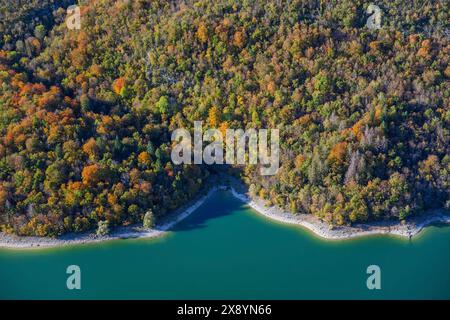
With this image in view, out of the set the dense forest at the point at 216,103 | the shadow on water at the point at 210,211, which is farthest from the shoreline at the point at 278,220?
the dense forest at the point at 216,103

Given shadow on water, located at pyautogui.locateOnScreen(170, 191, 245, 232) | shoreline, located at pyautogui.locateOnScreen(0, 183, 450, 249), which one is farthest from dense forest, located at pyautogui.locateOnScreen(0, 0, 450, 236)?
shadow on water, located at pyautogui.locateOnScreen(170, 191, 245, 232)

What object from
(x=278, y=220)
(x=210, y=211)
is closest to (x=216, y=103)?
(x=210, y=211)

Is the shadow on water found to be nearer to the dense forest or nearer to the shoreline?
the shoreline

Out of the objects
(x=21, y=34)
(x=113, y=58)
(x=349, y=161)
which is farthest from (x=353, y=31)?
(x=21, y=34)

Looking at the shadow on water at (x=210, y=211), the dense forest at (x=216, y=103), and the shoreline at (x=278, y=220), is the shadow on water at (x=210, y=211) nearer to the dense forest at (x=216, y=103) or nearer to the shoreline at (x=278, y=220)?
the shoreline at (x=278, y=220)

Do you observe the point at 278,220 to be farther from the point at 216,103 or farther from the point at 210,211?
the point at 216,103

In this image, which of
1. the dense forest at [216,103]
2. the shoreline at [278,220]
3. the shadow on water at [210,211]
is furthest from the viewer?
the shadow on water at [210,211]
